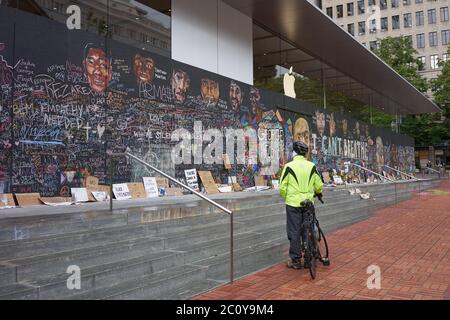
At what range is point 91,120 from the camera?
9.20m

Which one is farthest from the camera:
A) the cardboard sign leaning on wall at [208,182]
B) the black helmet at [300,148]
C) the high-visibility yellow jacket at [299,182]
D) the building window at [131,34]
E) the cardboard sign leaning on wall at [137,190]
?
the cardboard sign leaning on wall at [208,182]

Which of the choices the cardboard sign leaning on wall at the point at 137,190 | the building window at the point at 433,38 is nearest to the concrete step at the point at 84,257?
the cardboard sign leaning on wall at the point at 137,190

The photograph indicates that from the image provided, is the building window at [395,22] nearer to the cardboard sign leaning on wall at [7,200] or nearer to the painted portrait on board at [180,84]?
the painted portrait on board at [180,84]

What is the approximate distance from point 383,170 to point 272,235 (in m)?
23.6

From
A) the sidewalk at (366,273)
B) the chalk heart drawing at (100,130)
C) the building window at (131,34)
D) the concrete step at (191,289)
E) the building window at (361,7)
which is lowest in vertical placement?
the sidewalk at (366,273)

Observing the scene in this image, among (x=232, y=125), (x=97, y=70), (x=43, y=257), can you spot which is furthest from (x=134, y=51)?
(x=43, y=257)

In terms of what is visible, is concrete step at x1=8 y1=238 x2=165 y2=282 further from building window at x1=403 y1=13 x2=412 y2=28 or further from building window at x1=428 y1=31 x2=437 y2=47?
building window at x1=403 y1=13 x2=412 y2=28

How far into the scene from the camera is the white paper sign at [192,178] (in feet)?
39.3

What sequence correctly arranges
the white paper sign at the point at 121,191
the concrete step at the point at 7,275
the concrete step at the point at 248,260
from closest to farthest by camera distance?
1. the concrete step at the point at 7,275
2. the concrete step at the point at 248,260
3. the white paper sign at the point at 121,191

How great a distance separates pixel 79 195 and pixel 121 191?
46.4 inches

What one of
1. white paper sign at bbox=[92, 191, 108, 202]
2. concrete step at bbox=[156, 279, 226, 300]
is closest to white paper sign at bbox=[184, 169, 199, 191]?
white paper sign at bbox=[92, 191, 108, 202]

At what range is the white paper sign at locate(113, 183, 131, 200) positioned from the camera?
967 centimetres

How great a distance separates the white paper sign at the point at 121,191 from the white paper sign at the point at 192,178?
228 centimetres

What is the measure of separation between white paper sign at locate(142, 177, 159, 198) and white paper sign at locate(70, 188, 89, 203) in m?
1.83
